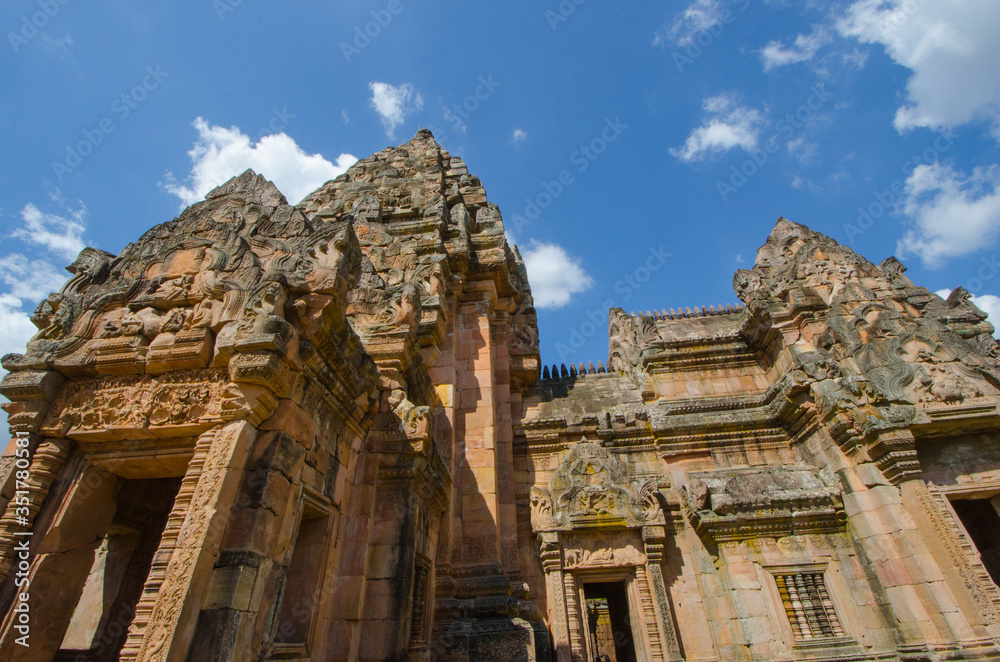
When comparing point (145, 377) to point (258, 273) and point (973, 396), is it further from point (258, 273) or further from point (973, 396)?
point (973, 396)

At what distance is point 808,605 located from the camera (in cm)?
835

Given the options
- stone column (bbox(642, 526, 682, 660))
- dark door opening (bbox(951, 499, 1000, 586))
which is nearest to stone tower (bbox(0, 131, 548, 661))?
stone column (bbox(642, 526, 682, 660))

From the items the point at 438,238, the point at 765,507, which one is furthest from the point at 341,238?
the point at 765,507

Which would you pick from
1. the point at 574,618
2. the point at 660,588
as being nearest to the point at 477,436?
the point at 574,618

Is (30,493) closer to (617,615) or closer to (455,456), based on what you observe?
(455,456)

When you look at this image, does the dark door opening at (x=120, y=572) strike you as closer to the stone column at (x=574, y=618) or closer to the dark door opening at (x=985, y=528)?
the stone column at (x=574, y=618)

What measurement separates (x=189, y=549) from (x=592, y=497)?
23.1ft

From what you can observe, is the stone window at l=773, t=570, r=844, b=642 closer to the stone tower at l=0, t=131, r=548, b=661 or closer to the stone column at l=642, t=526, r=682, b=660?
the stone column at l=642, t=526, r=682, b=660

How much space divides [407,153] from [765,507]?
41.5ft

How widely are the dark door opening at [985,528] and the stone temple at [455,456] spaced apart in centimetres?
5

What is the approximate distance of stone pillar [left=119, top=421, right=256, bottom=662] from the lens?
Result: 3096 millimetres

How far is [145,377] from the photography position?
4.44 m

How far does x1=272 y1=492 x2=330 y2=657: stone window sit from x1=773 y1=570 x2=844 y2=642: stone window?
8025 millimetres

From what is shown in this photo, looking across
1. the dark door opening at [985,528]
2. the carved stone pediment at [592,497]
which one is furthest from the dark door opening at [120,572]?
the dark door opening at [985,528]
